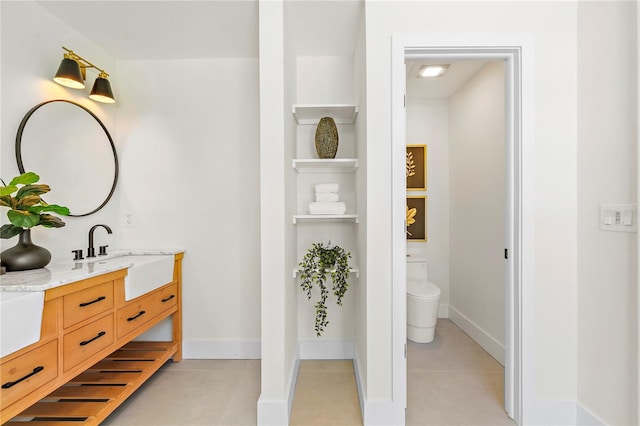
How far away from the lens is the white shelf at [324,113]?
2.10 meters

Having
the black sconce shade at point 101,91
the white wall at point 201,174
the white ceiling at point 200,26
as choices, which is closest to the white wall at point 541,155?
the white ceiling at point 200,26

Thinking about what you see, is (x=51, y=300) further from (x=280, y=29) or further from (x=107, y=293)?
(x=280, y=29)

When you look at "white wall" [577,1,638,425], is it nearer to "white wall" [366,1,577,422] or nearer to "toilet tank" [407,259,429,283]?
"white wall" [366,1,577,422]

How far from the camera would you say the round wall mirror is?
5.95 ft

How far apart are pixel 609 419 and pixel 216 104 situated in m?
3.09

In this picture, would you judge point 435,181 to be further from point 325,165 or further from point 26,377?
point 26,377

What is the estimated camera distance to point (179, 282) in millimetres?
2416

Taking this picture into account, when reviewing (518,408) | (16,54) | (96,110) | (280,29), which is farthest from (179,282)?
(518,408)

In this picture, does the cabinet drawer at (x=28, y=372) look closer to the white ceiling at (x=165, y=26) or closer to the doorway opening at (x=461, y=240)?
the doorway opening at (x=461, y=240)

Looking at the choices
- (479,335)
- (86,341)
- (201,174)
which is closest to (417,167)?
(479,335)

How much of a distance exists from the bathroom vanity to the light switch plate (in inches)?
100.0

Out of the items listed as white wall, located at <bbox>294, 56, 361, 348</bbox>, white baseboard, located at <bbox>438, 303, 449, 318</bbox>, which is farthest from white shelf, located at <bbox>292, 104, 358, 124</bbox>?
white baseboard, located at <bbox>438, 303, 449, 318</bbox>

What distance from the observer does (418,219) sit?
10.7ft

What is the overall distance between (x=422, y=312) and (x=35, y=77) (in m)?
3.18
